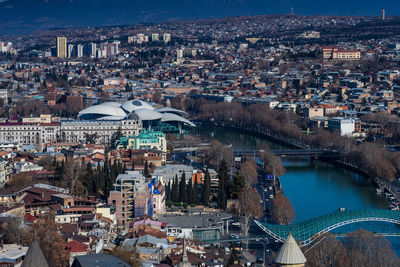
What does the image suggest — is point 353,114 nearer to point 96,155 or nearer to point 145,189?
point 96,155

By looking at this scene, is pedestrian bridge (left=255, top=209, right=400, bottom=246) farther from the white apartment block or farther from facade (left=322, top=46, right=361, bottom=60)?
facade (left=322, top=46, right=361, bottom=60)

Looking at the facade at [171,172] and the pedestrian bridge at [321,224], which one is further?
the facade at [171,172]

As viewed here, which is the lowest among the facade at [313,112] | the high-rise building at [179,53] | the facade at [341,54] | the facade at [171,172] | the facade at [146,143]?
the facade at [171,172]

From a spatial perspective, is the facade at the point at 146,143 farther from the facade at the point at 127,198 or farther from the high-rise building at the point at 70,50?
the high-rise building at the point at 70,50

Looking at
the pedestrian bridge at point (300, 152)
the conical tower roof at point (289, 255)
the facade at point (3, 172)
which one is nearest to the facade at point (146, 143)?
the pedestrian bridge at point (300, 152)

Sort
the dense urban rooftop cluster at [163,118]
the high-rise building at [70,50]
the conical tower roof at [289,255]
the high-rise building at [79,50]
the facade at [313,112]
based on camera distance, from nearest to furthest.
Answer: the conical tower roof at [289,255] < the dense urban rooftop cluster at [163,118] < the facade at [313,112] < the high-rise building at [79,50] < the high-rise building at [70,50]

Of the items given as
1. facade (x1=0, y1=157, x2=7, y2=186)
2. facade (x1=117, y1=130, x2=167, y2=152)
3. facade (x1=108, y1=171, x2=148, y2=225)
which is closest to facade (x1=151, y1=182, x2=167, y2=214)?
facade (x1=108, y1=171, x2=148, y2=225)

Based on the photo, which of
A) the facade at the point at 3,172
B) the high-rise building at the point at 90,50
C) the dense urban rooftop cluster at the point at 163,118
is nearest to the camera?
the dense urban rooftop cluster at the point at 163,118

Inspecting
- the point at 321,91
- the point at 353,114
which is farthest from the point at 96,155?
the point at 321,91
